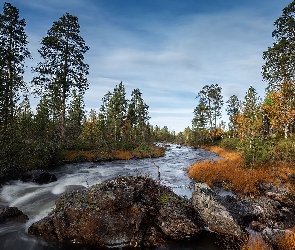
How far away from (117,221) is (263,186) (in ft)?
34.0

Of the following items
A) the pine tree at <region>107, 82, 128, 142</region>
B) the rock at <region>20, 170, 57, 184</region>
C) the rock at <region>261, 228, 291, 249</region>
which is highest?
the pine tree at <region>107, 82, 128, 142</region>

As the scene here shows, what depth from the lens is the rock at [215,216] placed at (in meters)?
8.48

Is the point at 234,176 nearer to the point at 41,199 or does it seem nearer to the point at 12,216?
the point at 41,199

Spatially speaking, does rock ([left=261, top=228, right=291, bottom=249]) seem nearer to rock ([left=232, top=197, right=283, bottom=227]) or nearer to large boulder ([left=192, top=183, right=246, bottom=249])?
large boulder ([left=192, top=183, right=246, bottom=249])

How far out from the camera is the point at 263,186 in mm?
14391

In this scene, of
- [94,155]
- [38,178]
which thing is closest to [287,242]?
[38,178]

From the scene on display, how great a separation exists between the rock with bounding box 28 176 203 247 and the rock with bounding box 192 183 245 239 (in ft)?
1.22

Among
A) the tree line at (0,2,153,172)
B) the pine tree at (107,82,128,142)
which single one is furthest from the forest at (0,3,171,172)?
the pine tree at (107,82,128,142)

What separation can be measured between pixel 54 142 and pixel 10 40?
1275 cm

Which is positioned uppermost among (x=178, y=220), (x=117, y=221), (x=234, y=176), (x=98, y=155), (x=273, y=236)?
(x=98, y=155)

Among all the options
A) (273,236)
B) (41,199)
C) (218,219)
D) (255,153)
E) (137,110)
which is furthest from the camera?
(137,110)

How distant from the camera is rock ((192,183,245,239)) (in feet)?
27.8

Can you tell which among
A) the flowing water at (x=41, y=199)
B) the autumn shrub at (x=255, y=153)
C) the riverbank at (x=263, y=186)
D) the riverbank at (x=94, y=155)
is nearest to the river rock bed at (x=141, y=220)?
the riverbank at (x=263, y=186)

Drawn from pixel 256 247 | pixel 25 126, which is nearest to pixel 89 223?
pixel 256 247
